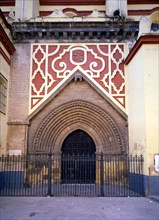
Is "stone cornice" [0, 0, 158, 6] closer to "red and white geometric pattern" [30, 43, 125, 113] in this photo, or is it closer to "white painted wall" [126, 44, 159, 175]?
"red and white geometric pattern" [30, 43, 125, 113]

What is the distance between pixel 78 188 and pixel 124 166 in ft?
6.94

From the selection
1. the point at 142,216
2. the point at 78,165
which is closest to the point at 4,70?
the point at 78,165

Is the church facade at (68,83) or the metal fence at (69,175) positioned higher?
the church facade at (68,83)

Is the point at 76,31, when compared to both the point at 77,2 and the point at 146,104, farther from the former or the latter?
the point at 146,104

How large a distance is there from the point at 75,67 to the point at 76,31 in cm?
164

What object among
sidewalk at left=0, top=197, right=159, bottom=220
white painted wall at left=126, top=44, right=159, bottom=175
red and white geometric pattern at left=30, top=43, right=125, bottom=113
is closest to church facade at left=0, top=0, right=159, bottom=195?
red and white geometric pattern at left=30, top=43, right=125, bottom=113

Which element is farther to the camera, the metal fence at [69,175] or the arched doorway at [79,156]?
the arched doorway at [79,156]

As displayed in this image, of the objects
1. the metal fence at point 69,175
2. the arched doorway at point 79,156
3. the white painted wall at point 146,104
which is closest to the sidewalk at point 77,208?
the metal fence at point 69,175

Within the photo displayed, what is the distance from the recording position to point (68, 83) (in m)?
12.8

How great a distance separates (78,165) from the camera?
42.4ft

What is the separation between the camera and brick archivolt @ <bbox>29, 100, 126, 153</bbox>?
12398 millimetres

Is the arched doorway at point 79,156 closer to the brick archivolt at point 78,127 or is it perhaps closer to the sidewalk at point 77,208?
the brick archivolt at point 78,127

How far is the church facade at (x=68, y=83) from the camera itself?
1234cm

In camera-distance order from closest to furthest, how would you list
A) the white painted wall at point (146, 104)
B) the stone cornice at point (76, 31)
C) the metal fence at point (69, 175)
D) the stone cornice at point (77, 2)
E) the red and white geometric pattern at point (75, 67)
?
the white painted wall at point (146, 104) < the metal fence at point (69, 175) < the red and white geometric pattern at point (75, 67) < the stone cornice at point (76, 31) < the stone cornice at point (77, 2)
